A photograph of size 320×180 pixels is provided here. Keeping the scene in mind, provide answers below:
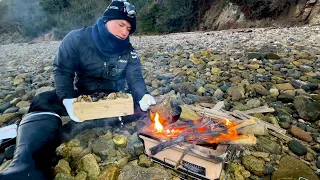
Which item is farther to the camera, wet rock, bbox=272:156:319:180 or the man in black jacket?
the man in black jacket

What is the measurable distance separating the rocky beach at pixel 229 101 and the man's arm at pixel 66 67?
0.63m

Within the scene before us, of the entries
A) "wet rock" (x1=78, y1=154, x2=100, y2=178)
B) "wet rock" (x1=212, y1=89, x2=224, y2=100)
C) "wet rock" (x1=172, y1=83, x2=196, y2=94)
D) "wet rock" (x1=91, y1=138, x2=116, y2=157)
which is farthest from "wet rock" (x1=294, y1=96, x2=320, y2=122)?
"wet rock" (x1=78, y1=154, x2=100, y2=178)

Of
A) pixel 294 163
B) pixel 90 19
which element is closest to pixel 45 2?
pixel 90 19

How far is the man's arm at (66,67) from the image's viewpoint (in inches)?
129

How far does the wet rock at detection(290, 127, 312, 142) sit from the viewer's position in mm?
3264

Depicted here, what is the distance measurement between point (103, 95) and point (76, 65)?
2.49 ft

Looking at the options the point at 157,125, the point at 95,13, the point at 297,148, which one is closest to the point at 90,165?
the point at 157,125

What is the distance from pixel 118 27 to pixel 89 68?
72 centimetres

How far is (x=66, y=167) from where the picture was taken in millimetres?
2625

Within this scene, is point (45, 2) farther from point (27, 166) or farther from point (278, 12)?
point (27, 166)

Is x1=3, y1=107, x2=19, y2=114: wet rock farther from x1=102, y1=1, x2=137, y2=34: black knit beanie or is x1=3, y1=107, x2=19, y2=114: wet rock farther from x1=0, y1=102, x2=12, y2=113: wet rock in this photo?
x1=102, y1=1, x2=137, y2=34: black knit beanie

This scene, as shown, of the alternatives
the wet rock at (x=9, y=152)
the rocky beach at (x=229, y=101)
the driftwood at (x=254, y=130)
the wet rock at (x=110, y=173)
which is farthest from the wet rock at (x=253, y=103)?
the wet rock at (x=9, y=152)

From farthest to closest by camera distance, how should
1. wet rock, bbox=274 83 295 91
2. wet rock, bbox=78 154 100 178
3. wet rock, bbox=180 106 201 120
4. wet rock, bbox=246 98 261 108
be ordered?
wet rock, bbox=274 83 295 91
wet rock, bbox=246 98 261 108
wet rock, bbox=180 106 201 120
wet rock, bbox=78 154 100 178

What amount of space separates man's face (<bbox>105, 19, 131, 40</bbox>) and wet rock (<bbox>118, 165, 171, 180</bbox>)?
5.82ft
